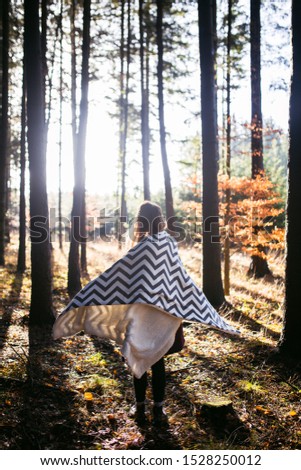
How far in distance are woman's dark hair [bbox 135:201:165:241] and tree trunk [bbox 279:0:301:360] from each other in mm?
2355

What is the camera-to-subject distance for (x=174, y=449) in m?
3.57

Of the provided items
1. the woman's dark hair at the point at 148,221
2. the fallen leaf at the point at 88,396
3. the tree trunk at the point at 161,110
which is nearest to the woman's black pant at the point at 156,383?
the fallen leaf at the point at 88,396

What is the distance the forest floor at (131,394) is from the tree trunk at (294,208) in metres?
0.46

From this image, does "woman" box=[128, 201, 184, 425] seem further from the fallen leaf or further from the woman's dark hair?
the fallen leaf

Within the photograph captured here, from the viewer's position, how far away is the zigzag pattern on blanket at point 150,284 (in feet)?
12.2

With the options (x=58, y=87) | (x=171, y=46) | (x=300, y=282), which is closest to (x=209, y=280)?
Result: (x=300, y=282)

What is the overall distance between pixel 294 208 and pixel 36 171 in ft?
16.0

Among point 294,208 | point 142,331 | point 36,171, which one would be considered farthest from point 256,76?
point 142,331

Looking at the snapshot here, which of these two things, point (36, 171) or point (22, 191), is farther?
point (22, 191)

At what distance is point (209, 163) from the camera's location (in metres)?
8.91

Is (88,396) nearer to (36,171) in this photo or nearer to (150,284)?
(150,284)

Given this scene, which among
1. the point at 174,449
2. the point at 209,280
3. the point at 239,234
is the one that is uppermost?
the point at 239,234

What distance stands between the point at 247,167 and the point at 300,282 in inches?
898

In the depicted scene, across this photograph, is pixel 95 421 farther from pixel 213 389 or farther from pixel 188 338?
pixel 188 338
